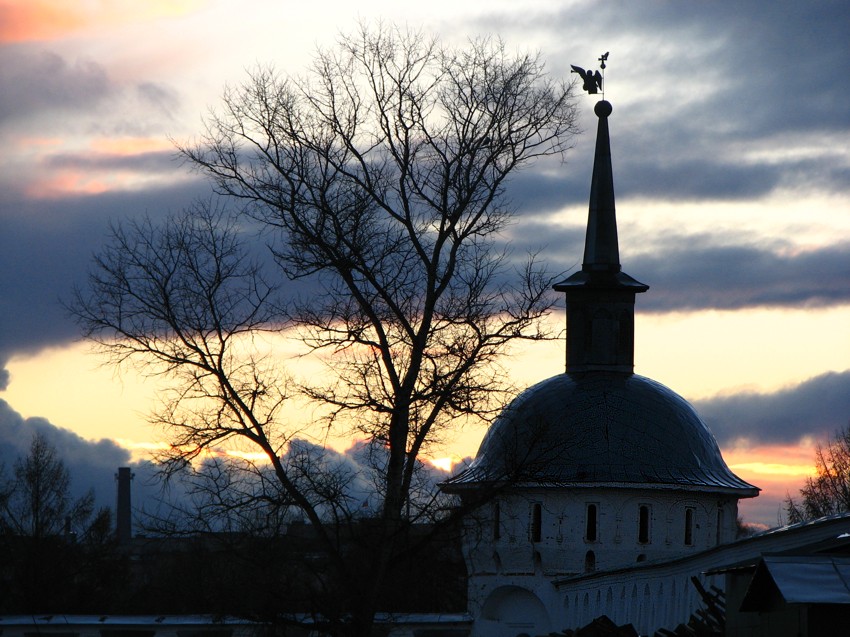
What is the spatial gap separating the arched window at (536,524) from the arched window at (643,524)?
8.97ft

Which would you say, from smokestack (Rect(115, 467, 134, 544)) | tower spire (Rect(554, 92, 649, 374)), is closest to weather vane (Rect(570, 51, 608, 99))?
tower spire (Rect(554, 92, 649, 374))

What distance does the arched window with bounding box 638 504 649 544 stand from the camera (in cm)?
4497

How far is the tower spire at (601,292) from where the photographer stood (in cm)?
4809

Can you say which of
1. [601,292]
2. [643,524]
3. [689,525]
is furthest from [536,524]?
[601,292]

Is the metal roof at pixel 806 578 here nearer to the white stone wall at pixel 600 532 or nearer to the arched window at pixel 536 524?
the white stone wall at pixel 600 532

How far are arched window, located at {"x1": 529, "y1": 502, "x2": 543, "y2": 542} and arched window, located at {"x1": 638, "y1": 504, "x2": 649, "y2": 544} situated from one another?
273 cm

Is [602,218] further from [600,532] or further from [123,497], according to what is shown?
[123,497]

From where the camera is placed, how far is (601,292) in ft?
160

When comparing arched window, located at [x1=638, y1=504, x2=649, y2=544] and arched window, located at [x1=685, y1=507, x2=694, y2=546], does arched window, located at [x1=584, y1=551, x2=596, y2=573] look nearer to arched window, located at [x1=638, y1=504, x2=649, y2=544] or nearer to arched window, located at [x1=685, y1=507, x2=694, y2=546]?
arched window, located at [x1=638, y1=504, x2=649, y2=544]

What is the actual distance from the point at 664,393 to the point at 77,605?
2178 centimetres

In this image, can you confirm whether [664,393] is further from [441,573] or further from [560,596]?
[441,573]

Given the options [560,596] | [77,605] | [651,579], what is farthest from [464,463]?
[77,605]

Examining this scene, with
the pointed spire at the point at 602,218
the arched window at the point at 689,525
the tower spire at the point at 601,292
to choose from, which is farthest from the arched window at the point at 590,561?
the pointed spire at the point at 602,218

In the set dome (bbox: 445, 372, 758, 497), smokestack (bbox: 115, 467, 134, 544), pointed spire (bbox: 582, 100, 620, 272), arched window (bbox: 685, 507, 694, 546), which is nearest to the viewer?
dome (bbox: 445, 372, 758, 497)
